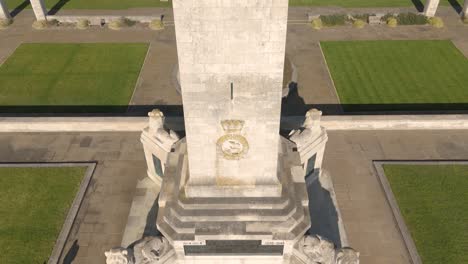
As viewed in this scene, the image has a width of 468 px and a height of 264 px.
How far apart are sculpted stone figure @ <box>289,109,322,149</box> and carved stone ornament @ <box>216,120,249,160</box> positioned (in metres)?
7.52

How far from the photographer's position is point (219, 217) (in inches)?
761

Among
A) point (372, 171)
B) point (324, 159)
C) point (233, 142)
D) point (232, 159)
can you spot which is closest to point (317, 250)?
point (232, 159)

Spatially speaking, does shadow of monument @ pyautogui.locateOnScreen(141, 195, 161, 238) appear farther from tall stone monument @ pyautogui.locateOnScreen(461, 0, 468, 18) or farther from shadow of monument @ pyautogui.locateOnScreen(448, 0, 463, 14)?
shadow of monument @ pyautogui.locateOnScreen(448, 0, 463, 14)

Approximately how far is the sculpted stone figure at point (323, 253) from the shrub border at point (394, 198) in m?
5.40

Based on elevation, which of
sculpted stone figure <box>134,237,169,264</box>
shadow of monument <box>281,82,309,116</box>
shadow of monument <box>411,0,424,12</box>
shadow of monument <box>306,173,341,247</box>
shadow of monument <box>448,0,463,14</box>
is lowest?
shadow of monument <box>306,173,341,247</box>

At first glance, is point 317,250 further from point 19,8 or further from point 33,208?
point 19,8

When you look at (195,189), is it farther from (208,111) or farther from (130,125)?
(130,125)

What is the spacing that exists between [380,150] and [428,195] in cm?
483

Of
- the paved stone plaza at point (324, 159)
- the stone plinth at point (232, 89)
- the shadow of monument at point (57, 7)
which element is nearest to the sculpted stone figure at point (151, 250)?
the stone plinth at point (232, 89)

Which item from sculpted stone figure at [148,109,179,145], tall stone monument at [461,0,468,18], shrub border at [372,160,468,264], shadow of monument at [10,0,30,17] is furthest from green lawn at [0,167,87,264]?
tall stone monument at [461,0,468,18]

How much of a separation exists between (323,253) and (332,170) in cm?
906

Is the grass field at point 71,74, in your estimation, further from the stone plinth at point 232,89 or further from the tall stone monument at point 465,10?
the tall stone monument at point 465,10

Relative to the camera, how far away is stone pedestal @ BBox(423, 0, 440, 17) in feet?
150

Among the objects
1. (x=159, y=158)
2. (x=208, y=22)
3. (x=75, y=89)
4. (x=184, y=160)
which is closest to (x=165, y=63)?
(x=75, y=89)
